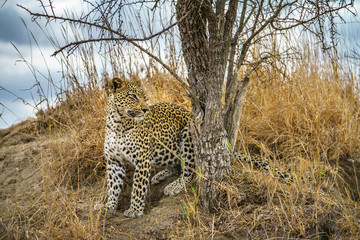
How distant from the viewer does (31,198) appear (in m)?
4.71

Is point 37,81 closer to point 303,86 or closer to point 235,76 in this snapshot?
point 235,76

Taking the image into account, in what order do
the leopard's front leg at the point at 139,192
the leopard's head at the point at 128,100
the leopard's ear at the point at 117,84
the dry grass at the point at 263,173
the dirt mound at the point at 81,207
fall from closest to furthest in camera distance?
1. the dry grass at the point at 263,173
2. the dirt mound at the point at 81,207
3. the leopard's front leg at the point at 139,192
4. the leopard's head at the point at 128,100
5. the leopard's ear at the point at 117,84

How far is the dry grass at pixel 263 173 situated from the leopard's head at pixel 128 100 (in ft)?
2.79

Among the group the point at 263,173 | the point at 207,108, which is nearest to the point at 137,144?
the point at 207,108

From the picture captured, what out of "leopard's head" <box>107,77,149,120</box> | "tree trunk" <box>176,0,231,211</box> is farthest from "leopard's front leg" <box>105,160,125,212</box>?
"tree trunk" <box>176,0,231,211</box>

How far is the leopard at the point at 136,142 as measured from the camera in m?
3.95

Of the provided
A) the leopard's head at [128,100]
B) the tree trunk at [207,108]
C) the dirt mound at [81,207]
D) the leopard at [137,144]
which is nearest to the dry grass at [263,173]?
the dirt mound at [81,207]

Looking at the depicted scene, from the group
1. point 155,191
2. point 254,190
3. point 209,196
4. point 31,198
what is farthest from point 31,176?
point 254,190

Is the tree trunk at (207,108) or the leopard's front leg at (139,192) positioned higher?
the tree trunk at (207,108)

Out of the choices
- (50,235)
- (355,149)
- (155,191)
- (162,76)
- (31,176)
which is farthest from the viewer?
(162,76)

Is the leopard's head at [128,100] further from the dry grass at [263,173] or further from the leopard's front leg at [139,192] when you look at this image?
the dry grass at [263,173]

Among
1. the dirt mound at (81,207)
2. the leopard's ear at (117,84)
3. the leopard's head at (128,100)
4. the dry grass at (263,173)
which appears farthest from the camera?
the leopard's ear at (117,84)

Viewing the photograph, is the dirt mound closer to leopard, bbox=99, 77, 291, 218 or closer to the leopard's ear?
leopard, bbox=99, 77, 291, 218

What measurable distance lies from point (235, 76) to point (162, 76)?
120 inches
